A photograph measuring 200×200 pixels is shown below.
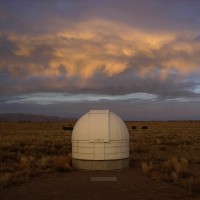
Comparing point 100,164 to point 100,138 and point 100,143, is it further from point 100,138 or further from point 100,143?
point 100,138

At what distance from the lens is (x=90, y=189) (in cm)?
1216

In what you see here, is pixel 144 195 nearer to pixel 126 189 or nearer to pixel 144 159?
pixel 126 189

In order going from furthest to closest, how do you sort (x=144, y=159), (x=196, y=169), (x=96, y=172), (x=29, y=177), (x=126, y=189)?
(x=144, y=159), (x=196, y=169), (x=96, y=172), (x=29, y=177), (x=126, y=189)

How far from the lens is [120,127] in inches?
658

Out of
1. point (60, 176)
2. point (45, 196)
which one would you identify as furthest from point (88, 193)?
point (60, 176)

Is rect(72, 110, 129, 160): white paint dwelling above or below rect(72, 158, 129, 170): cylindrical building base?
above

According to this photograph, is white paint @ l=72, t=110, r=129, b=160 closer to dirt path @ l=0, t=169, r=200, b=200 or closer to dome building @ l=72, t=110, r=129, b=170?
dome building @ l=72, t=110, r=129, b=170

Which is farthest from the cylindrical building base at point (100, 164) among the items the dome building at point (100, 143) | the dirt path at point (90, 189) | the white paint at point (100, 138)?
the dirt path at point (90, 189)

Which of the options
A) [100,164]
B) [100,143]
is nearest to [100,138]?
[100,143]

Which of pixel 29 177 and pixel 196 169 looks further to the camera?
pixel 196 169

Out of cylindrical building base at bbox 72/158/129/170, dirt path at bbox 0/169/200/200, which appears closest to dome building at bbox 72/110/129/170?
cylindrical building base at bbox 72/158/129/170

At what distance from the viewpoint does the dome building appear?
16125 millimetres

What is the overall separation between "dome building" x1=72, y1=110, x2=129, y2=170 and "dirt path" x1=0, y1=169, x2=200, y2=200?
54.2 inches

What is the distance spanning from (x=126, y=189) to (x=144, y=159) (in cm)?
856
